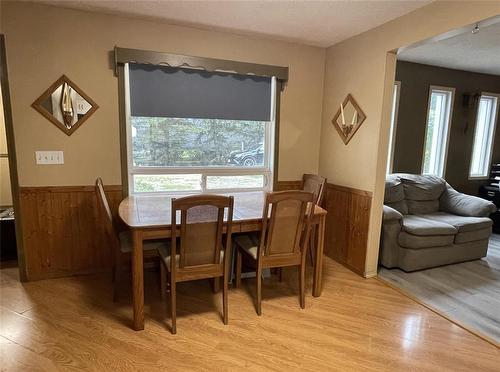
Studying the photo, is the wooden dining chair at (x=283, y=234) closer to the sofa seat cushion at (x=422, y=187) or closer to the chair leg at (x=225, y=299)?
the chair leg at (x=225, y=299)

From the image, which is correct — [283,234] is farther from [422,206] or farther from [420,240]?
[422,206]

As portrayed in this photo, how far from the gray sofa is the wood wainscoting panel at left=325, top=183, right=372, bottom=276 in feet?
1.03

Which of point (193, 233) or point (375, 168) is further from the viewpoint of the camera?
point (375, 168)

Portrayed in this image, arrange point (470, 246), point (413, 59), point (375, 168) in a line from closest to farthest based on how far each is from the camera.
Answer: point (375, 168) → point (470, 246) → point (413, 59)

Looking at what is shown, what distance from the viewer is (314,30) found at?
9.67 feet

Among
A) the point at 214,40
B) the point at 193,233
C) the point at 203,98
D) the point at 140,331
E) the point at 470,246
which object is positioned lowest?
the point at 140,331

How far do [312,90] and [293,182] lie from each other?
1089mm

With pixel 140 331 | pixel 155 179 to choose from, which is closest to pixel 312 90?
pixel 155 179

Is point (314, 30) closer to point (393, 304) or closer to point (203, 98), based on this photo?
point (203, 98)

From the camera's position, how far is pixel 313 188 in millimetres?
3238

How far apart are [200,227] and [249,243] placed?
2.04ft

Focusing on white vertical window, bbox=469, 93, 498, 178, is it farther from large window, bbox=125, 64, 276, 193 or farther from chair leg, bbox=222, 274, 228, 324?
chair leg, bbox=222, 274, 228, 324

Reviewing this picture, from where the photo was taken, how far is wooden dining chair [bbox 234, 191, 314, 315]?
2209mm

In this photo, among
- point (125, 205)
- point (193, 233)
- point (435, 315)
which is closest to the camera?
point (193, 233)
